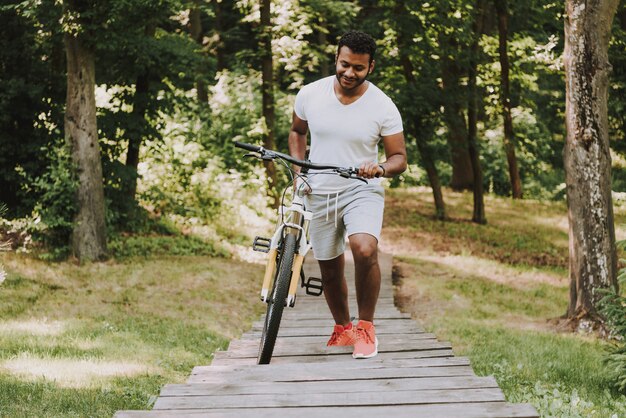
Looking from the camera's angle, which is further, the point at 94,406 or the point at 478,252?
the point at 478,252

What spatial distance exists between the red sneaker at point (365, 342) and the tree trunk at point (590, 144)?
4224 mm

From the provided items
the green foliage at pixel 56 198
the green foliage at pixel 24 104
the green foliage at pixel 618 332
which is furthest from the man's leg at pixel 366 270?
the green foliage at pixel 24 104

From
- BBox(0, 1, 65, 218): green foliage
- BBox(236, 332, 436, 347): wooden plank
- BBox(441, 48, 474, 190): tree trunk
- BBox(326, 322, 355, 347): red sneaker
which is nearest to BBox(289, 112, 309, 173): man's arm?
BBox(326, 322, 355, 347): red sneaker

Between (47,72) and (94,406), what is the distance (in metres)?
7.73

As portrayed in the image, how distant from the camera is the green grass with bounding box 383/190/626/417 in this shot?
19.3 ft

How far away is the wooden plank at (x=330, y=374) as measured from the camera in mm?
3711

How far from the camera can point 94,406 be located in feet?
15.6

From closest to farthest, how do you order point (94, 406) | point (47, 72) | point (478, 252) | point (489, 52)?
point (94, 406) < point (47, 72) < point (478, 252) < point (489, 52)

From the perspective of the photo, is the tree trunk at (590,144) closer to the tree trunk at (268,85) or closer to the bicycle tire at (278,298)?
the bicycle tire at (278,298)

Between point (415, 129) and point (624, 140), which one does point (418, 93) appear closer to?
point (415, 129)

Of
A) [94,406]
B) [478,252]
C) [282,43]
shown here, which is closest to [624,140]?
[478,252]

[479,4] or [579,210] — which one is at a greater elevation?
[479,4]

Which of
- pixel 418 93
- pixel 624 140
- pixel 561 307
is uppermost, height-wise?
pixel 418 93

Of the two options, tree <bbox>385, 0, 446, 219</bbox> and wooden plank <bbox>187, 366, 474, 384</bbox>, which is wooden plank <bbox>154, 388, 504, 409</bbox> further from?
tree <bbox>385, 0, 446, 219</bbox>
